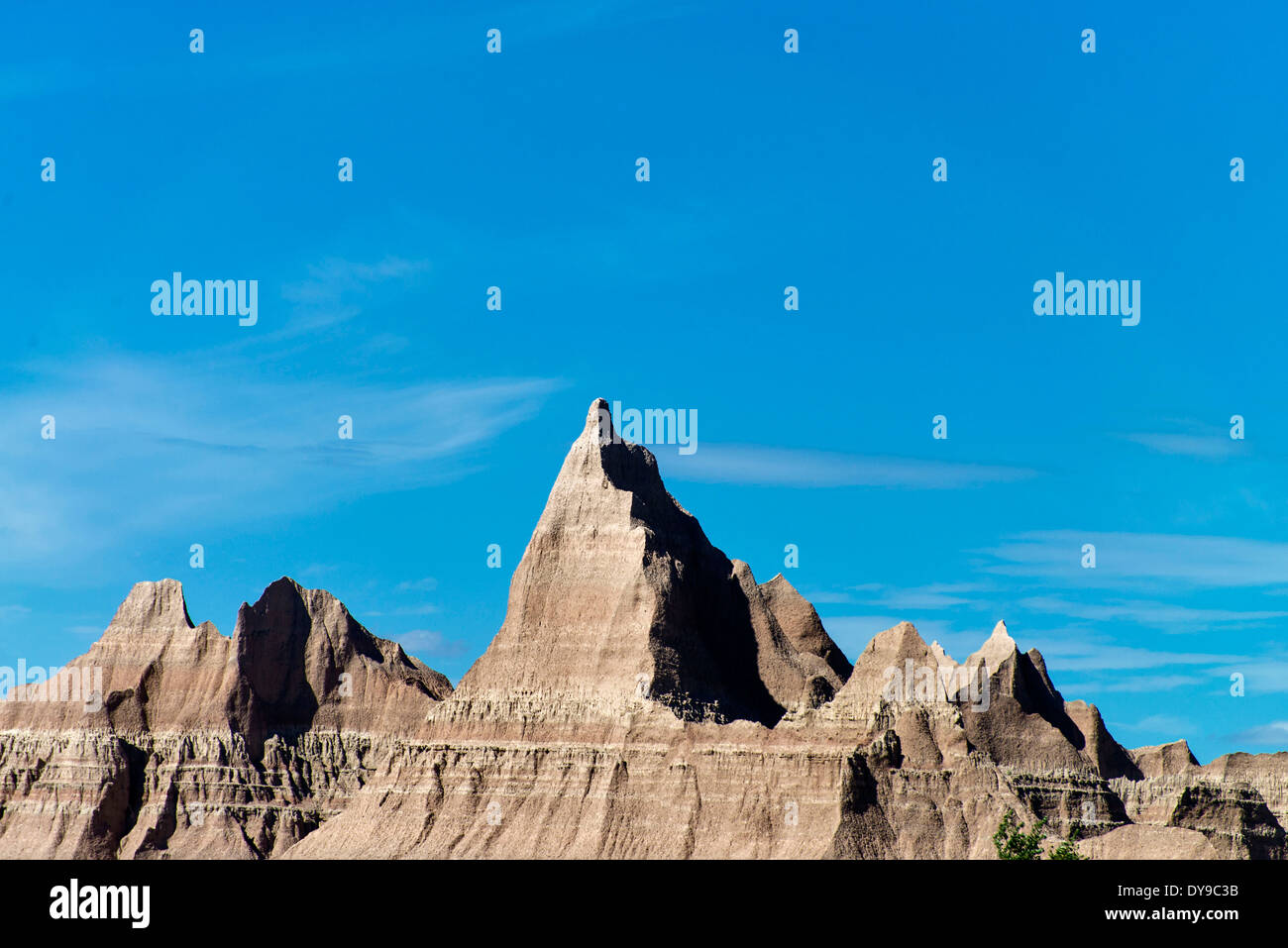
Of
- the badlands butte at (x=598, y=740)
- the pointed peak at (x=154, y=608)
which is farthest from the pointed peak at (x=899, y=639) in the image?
the pointed peak at (x=154, y=608)

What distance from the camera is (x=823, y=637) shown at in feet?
523

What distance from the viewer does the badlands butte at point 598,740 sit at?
119 m

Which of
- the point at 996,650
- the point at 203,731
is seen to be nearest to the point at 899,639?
the point at 996,650

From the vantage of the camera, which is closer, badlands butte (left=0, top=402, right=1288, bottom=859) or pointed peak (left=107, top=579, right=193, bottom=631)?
badlands butte (left=0, top=402, right=1288, bottom=859)

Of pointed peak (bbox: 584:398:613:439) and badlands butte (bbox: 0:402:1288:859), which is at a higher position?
pointed peak (bbox: 584:398:613:439)

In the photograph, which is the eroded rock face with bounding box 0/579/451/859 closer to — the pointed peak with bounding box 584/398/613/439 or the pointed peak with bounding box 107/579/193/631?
the pointed peak with bounding box 107/579/193/631

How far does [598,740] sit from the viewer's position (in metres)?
136

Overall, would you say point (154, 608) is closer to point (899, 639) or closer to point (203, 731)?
point (203, 731)

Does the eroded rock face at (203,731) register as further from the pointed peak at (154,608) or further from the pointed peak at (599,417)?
the pointed peak at (599,417)

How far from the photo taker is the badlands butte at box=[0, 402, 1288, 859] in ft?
392

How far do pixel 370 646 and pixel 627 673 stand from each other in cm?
4653

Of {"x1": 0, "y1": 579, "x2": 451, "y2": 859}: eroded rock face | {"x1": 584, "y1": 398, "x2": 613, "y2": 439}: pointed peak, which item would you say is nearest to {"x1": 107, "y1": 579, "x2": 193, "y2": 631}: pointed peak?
{"x1": 0, "y1": 579, "x2": 451, "y2": 859}: eroded rock face
